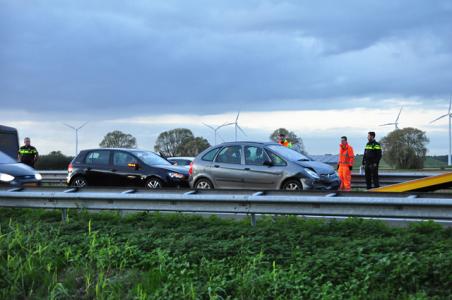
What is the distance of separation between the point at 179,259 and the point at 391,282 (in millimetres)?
2278

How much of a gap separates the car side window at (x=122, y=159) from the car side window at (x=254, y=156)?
161 inches

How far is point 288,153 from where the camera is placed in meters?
15.2

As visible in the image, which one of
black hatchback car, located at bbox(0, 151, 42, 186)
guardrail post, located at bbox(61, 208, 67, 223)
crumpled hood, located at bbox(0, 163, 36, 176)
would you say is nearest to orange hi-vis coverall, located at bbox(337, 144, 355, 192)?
black hatchback car, located at bbox(0, 151, 42, 186)

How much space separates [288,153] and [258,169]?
0.98 m

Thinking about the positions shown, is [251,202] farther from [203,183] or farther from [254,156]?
[203,183]

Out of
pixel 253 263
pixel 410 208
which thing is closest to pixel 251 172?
pixel 410 208

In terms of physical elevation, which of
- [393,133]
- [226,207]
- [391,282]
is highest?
[393,133]

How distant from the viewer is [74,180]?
18.1 meters

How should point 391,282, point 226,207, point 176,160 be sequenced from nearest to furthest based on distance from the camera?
1. point 391,282
2. point 226,207
3. point 176,160

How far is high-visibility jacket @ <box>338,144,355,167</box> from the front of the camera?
61.6 feet

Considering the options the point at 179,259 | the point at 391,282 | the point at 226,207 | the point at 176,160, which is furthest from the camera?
the point at 176,160

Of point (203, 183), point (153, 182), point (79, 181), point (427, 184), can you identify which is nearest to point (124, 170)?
point (153, 182)

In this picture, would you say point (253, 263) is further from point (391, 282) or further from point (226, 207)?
point (226, 207)

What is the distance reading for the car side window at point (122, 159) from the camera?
17.8 m
